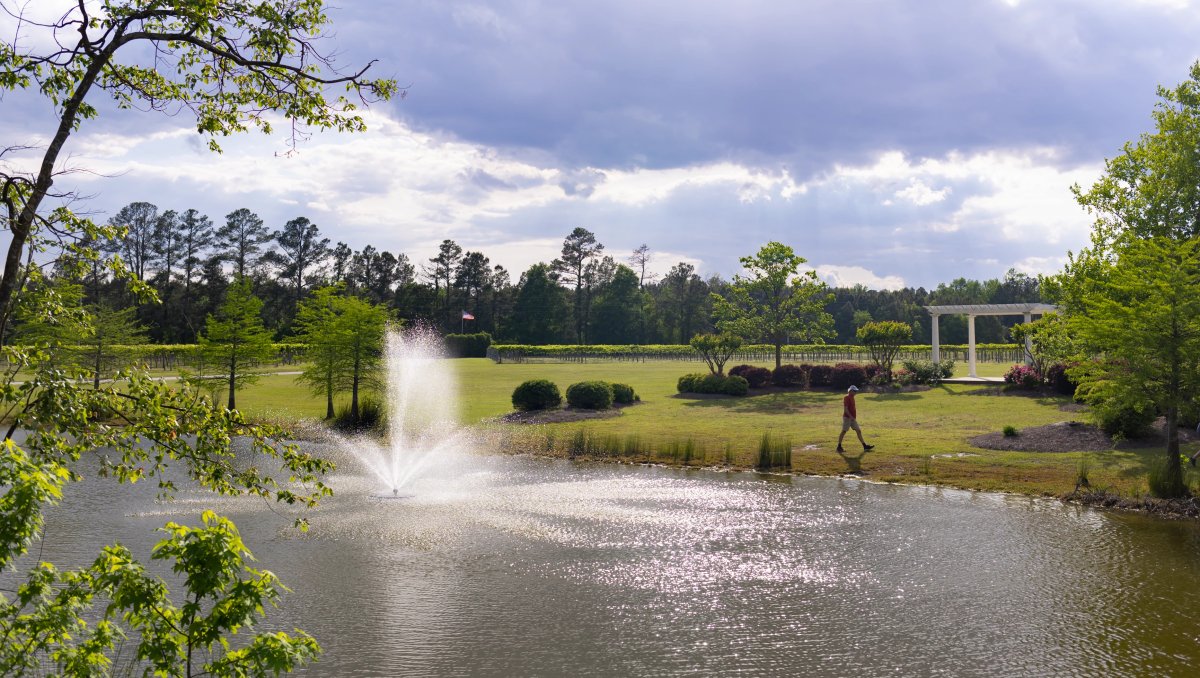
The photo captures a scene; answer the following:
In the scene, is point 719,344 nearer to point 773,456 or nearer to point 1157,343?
point 773,456

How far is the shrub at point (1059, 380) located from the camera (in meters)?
35.2

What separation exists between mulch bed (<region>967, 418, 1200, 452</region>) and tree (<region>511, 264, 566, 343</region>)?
281ft

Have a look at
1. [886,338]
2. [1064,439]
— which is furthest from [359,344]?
[886,338]

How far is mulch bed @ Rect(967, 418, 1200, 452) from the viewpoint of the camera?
22000mm

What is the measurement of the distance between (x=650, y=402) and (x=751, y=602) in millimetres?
26811

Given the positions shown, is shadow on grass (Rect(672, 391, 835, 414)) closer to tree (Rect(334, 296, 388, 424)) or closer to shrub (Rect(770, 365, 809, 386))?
shrub (Rect(770, 365, 809, 386))

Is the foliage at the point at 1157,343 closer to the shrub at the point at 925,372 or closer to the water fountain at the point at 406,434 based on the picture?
the water fountain at the point at 406,434

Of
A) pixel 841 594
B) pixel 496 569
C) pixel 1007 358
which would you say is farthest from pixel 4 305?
pixel 1007 358

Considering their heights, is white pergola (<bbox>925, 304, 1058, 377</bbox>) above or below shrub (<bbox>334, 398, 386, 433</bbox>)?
above

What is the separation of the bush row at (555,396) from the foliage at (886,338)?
1592cm

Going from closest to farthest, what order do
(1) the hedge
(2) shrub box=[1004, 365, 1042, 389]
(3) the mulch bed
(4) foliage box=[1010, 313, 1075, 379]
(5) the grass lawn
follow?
(5) the grass lawn < (3) the mulch bed < (4) foliage box=[1010, 313, 1075, 379] < (2) shrub box=[1004, 365, 1042, 389] < (1) the hedge

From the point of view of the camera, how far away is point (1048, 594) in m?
10.5

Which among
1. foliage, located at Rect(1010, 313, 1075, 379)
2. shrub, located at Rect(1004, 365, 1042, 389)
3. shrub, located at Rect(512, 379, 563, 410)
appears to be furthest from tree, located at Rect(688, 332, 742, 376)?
foliage, located at Rect(1010, 313, 1075, 379)

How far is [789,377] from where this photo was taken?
42375 millimetres
